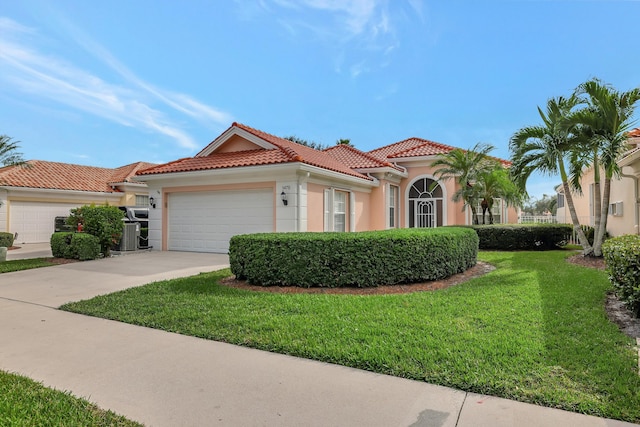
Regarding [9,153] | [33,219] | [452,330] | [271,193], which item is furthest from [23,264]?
[452,330]

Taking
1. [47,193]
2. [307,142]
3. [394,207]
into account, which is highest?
[307,142]

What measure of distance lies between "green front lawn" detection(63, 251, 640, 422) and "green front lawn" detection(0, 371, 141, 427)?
1794 millimetres

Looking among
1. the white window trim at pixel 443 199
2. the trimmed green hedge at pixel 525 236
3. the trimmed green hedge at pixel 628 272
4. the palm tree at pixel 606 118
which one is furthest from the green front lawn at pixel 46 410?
the white window trim at pixel 443 199

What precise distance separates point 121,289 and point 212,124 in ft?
45.6

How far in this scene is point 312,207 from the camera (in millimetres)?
13266

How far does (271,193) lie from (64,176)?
17821 millimetres

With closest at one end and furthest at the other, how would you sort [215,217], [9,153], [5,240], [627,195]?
[627,195] < [215,217] < [9,153] < [5,240]

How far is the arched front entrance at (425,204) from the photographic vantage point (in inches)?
748

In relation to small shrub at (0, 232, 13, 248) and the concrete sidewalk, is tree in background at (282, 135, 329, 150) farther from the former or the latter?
the concrete sidewalk

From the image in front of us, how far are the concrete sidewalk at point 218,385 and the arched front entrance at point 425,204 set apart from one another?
52.6 feet

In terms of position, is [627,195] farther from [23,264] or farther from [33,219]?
[33,219]

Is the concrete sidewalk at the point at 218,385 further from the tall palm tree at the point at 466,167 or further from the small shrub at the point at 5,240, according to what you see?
the small shrub at the point at 5,240

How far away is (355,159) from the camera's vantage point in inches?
730

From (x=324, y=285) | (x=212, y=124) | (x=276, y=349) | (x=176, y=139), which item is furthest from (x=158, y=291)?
(x=176, y=139)
